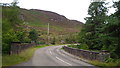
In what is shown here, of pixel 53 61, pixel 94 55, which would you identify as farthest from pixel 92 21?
pixel 53 61

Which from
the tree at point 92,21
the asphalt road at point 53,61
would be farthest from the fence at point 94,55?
the tree at point 92,21

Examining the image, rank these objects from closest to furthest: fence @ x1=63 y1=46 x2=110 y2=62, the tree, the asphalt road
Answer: the asphalt road, fence @ x1=63 y1=46 x2=110 y2=62, the tree

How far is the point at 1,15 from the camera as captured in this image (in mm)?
13016

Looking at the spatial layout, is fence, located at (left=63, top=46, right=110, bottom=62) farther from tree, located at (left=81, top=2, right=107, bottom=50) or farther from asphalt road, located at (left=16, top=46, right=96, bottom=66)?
tree, located at (left=81, top=2, right=107, bottom=50)

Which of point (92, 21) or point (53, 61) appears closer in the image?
point (53, 61)

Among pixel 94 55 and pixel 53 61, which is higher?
pixel 94 55

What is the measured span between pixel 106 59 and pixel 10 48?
10.1 meters

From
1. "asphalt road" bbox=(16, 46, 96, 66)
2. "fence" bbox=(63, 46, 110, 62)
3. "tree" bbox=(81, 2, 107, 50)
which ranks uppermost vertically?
"tree" bbox=(81, 2, 107, 50)

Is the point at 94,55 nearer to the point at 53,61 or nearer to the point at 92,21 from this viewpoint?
the point at 53,61

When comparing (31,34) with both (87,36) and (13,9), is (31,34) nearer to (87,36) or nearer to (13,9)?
(87,36)

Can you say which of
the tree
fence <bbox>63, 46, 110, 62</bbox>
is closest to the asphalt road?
fence <bbox>63, 46, 110, 62</bbox>

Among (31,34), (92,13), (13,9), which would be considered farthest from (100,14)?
(31,34)

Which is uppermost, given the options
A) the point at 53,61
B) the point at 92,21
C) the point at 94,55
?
the point at 92,21

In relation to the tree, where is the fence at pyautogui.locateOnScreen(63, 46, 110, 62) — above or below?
below
